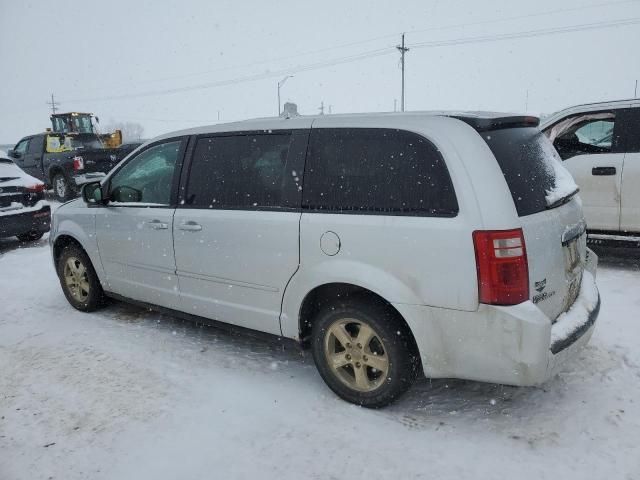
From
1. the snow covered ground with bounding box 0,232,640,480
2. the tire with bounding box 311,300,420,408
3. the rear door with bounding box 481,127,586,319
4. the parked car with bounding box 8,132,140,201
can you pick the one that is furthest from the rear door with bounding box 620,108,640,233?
the parked car with bounding box 8,132,140,201

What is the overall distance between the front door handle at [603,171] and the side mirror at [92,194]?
17.3ft

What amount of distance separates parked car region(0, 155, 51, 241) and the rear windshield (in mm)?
7851

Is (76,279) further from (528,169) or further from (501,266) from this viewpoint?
(528,169)

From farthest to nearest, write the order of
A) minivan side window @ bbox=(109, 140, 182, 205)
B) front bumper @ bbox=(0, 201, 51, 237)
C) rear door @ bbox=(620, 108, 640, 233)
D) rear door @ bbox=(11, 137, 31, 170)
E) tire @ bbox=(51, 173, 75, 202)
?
rear door @ bbox=(11, 137, 31, 170) → tire @ bbox=(51, 173, 75, 202) → front bumper @ bbox=(0, 201, 51, 237) → rear door @ bbox=(620, 108, 640, 233) → minivan side window @ bbox=(109, 140, 182, 205)

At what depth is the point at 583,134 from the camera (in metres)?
6.24

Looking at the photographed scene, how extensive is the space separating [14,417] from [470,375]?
280 centimetres

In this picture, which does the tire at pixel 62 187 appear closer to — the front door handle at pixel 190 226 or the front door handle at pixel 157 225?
the front door handle at pixel 157 225

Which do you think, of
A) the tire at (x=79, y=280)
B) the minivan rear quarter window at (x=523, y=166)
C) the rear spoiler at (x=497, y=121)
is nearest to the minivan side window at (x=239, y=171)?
the rear spoiler at (x=497, y=121)

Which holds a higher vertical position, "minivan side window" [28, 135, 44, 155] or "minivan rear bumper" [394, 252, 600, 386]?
"minivan side window" [28, 135, 44, 155]

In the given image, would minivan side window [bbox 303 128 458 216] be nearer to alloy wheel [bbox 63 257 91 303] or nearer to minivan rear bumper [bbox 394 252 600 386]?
minivan rear bumper [bbox 394 252 600 386]

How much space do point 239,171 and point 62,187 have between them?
13.2 metres

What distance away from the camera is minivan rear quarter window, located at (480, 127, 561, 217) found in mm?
2660

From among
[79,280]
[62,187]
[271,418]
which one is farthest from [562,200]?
[62,187]

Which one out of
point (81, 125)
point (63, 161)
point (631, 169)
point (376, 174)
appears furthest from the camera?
point (81, 125)
